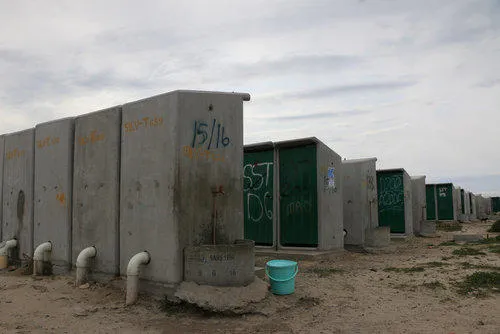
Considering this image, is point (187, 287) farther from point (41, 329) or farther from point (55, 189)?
point (55, 189)

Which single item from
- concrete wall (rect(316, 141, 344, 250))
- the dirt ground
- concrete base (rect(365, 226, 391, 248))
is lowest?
the dirt ground

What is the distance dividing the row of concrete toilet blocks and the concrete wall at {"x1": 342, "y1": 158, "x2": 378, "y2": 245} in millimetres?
2697

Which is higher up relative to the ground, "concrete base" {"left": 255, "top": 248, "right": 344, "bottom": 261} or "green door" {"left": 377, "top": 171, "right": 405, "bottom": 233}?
"green door" {"left": 377, "top": 171, "right": 405, "bottom": 233}

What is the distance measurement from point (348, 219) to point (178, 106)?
847cm

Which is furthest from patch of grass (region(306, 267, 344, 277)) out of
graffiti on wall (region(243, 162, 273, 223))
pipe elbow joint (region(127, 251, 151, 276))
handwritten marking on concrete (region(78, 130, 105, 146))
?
handwritten marking on concrete (region(78, 130, 105, 146))

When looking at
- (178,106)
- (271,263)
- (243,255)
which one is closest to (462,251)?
(271,263)

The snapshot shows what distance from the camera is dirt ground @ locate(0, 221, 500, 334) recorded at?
5.05m

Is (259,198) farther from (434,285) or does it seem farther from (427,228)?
(427,228)

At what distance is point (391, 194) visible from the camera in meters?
16.8

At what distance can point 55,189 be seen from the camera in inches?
323

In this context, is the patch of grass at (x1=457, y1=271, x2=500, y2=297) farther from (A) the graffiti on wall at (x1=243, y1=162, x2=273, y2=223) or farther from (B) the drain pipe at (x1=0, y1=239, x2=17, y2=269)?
(B) the drain pipe at (x1=0, y1=239, x2=17, y2=269)

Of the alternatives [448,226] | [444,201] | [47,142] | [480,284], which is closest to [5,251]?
[47,142]

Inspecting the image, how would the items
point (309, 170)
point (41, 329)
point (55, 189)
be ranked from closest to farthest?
point (41, 329), point (55, 189), point (309, 170)

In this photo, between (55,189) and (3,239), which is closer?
(55,189)
